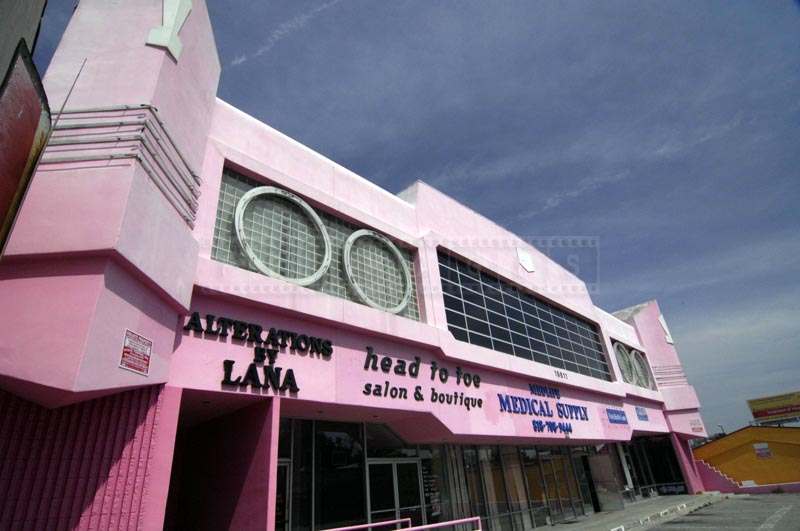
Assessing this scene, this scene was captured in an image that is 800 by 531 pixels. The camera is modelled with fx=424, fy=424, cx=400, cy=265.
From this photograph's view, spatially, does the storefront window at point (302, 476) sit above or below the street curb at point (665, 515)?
above

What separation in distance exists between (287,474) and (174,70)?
9.14m

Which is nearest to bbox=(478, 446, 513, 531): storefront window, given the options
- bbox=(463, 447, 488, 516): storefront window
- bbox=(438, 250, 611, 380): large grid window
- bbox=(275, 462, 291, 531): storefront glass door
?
bbox=(463, 447, 488, 516): storefront window

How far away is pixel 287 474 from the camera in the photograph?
9.92 m

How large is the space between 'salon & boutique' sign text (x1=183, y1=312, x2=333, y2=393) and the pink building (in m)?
0.04

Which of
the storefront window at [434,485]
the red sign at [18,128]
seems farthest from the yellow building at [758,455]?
the red sign at [18,128]

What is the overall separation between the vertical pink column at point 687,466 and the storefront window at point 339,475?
27000 millimetres

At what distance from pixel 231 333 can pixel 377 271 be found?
209 inches

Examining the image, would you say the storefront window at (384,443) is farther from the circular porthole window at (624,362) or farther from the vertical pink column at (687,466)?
the vertical pink column at (687,466)

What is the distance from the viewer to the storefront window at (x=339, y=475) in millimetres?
10359

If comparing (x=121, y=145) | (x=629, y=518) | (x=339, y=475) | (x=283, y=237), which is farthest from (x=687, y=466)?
(x=121, y=145)

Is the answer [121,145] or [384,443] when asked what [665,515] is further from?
[121,145]

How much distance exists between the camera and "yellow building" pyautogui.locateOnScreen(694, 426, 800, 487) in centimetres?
2991

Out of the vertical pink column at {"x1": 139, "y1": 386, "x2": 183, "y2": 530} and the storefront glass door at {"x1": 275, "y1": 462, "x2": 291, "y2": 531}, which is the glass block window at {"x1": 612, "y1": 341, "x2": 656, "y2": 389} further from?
the vertical pink column at {"x1": 139, "y1": 386, "x2": 183, "y2": 530}

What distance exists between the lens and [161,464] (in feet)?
22.1
